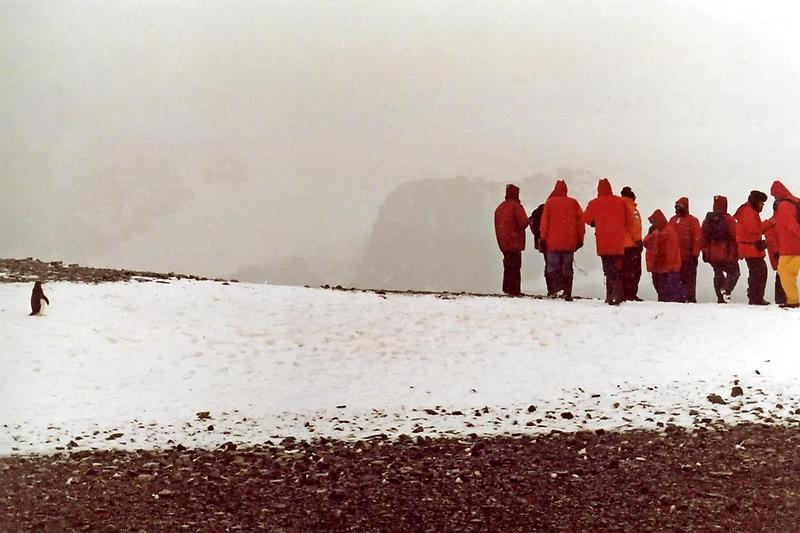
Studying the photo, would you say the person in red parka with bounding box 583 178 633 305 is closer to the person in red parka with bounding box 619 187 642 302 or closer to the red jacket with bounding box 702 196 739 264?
the person in red parka with bounding box 619 187 642 302

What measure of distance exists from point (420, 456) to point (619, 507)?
6.26 ft

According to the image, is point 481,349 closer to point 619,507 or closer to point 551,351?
point 551,351

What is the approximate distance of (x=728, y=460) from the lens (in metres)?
6.57

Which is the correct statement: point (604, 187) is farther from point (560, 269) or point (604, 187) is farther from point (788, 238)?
point (788, 238)

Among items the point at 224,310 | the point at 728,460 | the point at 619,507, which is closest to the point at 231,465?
the point at 619,507

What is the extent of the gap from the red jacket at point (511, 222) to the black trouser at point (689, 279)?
3.19 meters

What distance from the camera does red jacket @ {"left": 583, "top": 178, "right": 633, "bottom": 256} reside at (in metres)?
13.3

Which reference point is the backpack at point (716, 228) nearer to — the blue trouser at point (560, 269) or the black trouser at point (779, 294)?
the black trouser at point (779, 294)

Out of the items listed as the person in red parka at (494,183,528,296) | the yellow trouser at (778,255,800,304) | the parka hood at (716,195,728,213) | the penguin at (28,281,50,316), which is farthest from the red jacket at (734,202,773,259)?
the penguin at (28,281,50,316)

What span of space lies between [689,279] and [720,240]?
930mm

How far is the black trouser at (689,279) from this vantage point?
1517cm

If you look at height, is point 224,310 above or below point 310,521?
above

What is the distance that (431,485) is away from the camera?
617cm

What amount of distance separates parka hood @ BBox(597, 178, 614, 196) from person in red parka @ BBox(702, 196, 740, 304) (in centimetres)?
273
